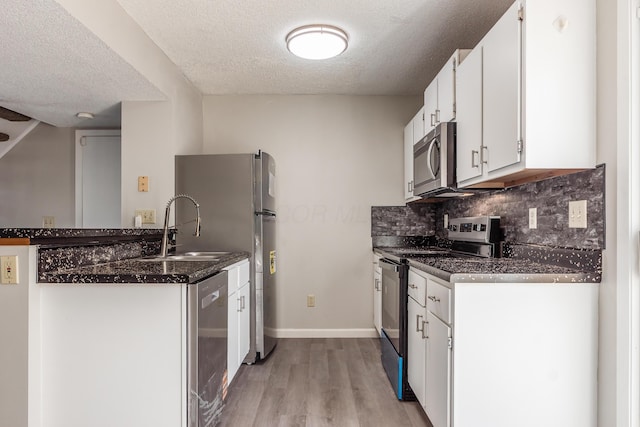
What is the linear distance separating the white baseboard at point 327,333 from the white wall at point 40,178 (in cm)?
236

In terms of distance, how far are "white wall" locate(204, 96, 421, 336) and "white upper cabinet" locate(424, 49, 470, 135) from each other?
95cm

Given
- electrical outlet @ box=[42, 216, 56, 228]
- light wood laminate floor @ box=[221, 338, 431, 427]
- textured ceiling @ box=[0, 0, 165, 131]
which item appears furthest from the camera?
electrical outlet @ box=[42, 216, 56, 228]

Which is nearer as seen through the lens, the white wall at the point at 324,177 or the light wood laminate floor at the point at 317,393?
the light wood laminate floor at the point at 317,393

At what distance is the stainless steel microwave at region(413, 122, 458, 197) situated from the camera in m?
2.26

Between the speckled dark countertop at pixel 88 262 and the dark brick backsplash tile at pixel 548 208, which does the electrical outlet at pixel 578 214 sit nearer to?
the dark brick backsplash tile at pixel 548 208

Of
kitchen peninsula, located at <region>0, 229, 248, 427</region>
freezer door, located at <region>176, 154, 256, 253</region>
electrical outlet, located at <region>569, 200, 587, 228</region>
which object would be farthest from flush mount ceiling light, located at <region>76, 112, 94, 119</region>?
electrical outlet, located at <region>569, 200, 587, 228</region>

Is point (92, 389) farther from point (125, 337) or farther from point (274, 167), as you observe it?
point (274, 167)

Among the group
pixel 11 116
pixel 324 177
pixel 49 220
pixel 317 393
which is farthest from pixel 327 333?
pixel 11 116

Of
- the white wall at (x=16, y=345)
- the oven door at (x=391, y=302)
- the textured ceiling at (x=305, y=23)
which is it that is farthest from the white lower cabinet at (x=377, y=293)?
the white wall at (x=16, y=345)

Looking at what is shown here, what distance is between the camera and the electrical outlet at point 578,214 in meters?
1.59

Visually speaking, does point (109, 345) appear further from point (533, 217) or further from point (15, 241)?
point (533, 217)

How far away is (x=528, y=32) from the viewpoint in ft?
4.97

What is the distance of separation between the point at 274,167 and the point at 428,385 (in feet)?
7.35

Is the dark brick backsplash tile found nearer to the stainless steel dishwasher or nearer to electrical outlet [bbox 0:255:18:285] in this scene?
the stainless steel dishwasher
